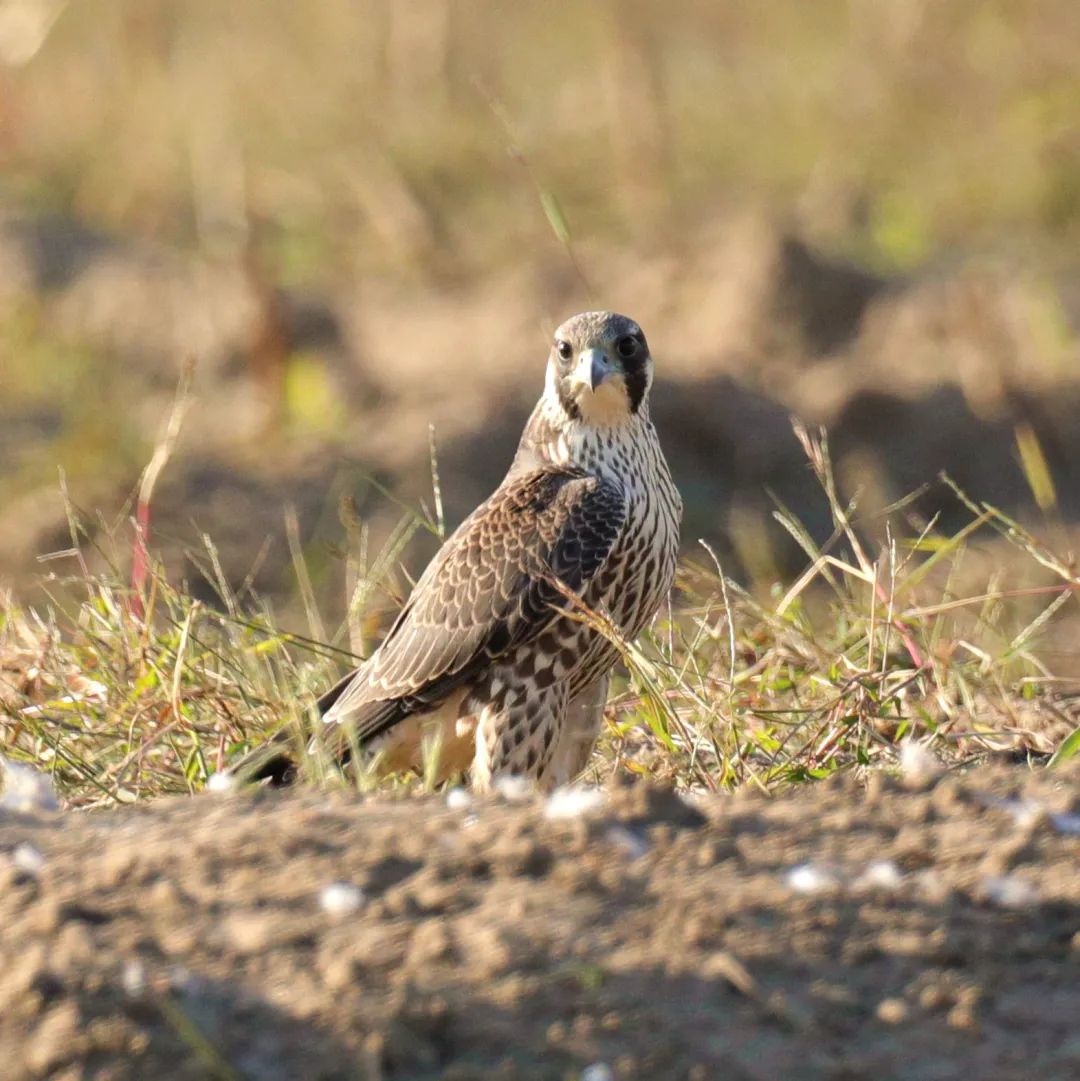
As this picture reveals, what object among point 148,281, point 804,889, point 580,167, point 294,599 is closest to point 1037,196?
point 580,167

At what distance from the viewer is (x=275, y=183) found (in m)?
12.0

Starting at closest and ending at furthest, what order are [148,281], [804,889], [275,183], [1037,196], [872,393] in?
[804,889]
[872,393]
[148,281]
[1037,196]
[275,183]

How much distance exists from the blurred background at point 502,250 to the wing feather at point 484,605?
23.6 inches

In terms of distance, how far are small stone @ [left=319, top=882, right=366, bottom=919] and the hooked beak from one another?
Answer: 70.2 inches

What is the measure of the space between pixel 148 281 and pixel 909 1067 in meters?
8.40

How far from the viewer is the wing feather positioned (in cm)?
387

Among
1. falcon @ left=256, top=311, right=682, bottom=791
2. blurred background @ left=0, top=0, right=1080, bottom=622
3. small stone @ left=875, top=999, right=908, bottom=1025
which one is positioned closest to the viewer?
small stone @ left=875, top=999, right=908, bottom=1025

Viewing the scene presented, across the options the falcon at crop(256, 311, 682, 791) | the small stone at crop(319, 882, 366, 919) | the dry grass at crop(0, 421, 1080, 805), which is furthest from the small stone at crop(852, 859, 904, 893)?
the falcon at crop(256, 311, 682, 791)

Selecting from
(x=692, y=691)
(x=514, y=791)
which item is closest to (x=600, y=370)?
(x=692, y=691)

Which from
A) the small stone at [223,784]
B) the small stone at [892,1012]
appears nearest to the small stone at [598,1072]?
the small stone at [892,1012]

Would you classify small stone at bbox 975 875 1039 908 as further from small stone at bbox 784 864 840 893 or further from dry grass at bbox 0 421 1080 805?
dry grass at bbox 0 421 1080 805

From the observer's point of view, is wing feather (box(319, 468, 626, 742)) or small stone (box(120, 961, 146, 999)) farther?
wing feather (box(319, 468, 626, 742))

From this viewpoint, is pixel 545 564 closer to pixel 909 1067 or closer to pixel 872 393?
pixel 909 1067

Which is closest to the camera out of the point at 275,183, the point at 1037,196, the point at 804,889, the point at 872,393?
the point at 804,889
